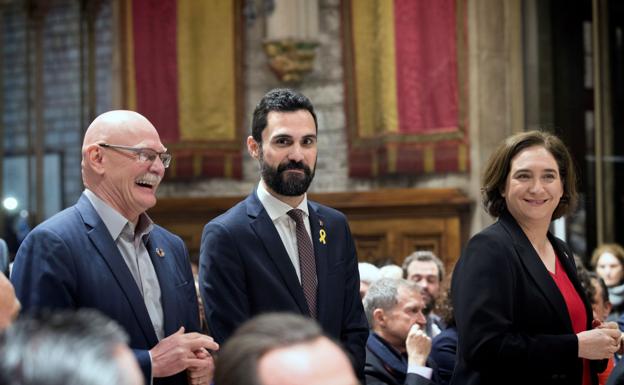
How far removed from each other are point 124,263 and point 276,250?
0.49m

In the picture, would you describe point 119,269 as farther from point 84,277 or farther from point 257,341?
point 257,341

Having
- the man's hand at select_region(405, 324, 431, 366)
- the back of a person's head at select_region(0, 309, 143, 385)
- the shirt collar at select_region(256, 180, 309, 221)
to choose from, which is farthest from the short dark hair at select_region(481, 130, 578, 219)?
the back of a person's head at select_region(0, 309, 143, 385)

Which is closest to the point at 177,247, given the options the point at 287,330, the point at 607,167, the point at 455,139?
the point at 287,330

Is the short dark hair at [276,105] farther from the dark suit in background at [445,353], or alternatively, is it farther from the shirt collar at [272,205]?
the dark suit in background at [445,353]

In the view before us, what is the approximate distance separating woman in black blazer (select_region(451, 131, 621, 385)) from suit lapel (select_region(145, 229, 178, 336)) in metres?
0.77

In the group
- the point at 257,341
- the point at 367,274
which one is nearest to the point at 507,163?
the point at 257,341

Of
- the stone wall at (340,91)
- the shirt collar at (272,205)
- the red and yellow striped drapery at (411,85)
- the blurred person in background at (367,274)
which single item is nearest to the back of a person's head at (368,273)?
the blurred person in background at (367,274)

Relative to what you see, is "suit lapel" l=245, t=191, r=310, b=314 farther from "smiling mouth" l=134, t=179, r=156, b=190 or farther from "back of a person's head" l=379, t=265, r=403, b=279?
"back of a person's head" l=379, t=265, r=403, b=279

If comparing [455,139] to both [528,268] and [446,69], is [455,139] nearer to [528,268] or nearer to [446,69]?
[446,69]

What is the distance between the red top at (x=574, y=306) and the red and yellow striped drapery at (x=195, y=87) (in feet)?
20.4

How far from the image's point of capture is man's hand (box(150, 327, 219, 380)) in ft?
9.04

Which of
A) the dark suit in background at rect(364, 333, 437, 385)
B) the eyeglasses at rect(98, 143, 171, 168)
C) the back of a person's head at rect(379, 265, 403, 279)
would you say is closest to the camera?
the eyeglasses at rect(98, 143, 171, 168)

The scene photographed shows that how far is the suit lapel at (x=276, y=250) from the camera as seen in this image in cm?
318

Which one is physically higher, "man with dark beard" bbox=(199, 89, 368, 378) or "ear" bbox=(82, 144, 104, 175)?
"ear" bbox=(82, 144, 104, 175)
